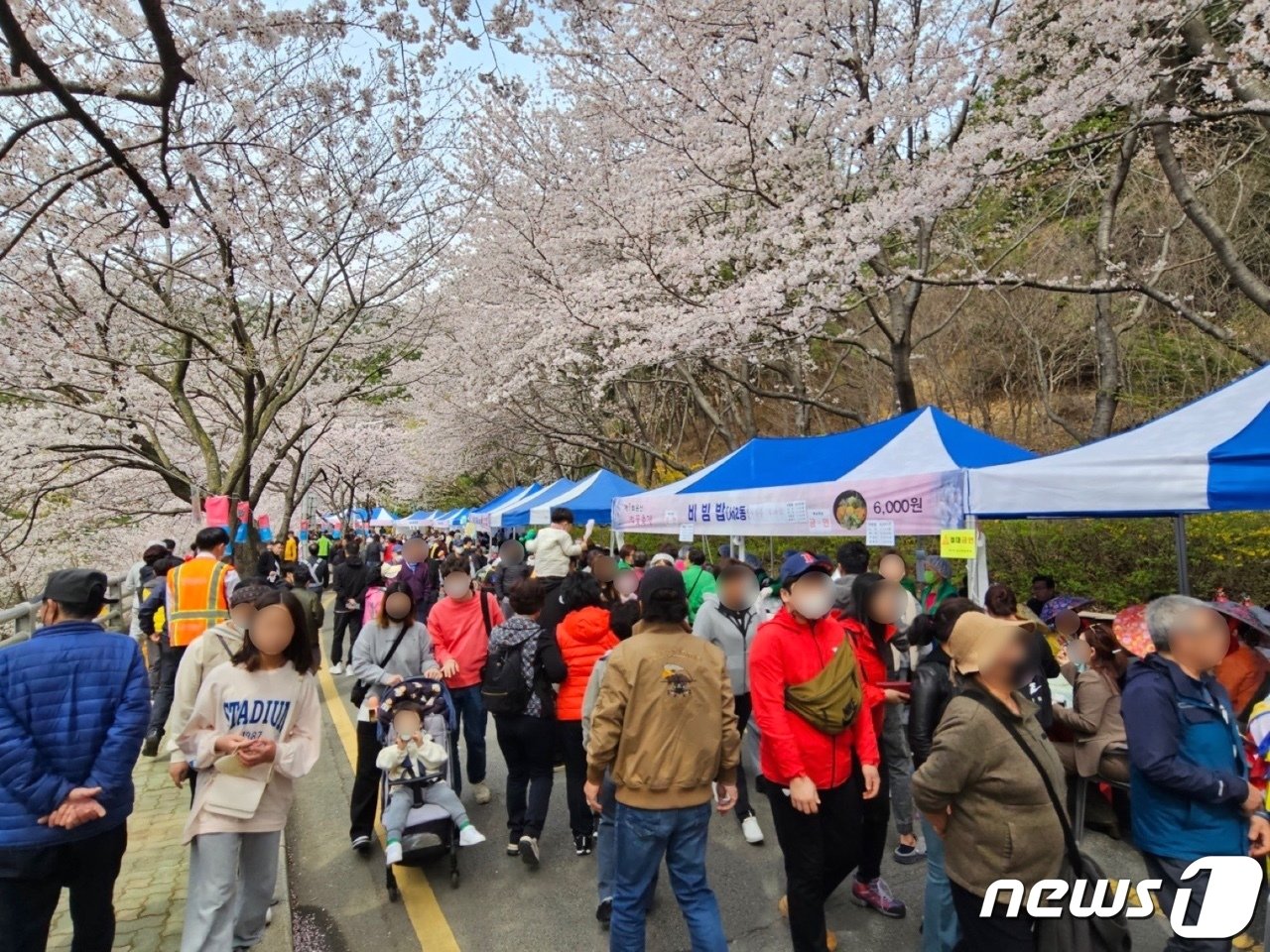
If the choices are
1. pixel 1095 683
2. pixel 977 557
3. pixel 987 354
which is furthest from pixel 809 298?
pixel 987 354

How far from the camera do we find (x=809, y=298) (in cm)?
991

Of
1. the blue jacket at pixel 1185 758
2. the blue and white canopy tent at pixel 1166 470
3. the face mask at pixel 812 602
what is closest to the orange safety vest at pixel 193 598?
the face mask at pixel 812 602

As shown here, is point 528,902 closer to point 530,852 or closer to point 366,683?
point 530,852

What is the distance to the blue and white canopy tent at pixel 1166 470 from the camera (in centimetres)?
371

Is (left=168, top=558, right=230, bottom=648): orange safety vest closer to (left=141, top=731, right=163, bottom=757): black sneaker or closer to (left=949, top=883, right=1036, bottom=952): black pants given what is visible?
(left=141, top=731, right=163, bottom=757): black sneaker

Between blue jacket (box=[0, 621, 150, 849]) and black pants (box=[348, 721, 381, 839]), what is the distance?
5.50 feet

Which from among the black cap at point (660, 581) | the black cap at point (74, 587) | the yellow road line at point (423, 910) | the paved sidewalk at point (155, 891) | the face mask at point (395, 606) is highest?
the black cap at point (74, 587)

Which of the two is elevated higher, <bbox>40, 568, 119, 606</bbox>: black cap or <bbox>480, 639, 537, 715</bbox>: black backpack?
<bbox>40, 568, 119, 606</bbox>: black cap

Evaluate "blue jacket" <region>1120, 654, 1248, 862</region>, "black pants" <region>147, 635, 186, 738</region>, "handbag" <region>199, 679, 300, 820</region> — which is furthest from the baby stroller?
"blue jacket" <region>1120, 654, 1248, 862</region>

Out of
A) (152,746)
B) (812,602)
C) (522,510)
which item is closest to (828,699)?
(812,602)

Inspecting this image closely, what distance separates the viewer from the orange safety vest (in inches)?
232

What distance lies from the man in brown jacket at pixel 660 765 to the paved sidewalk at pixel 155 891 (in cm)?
196

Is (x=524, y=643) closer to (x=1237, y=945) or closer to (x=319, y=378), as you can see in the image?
(x=1237, y=945)

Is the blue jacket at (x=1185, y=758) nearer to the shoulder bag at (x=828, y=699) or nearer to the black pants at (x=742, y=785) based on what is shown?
the shoulder bag at (x=828, y=699)
